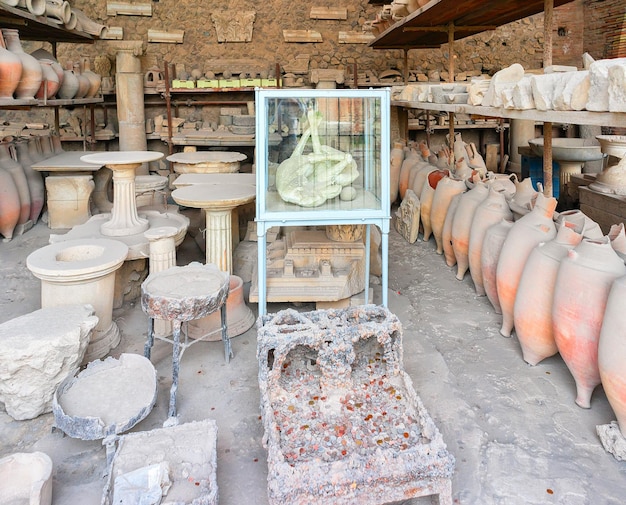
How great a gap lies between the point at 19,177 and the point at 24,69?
1.36m

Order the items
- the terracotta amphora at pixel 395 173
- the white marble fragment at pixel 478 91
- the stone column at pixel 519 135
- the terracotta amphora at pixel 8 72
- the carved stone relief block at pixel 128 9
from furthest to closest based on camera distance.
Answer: the stone column at pixel 519 135 < the carved stone relief block at pixel 128 9 < the terracotta amphora at pixel 395 173 < the terracotta amphora at pixel 8 72 < the white marble fragment at pixel 478 91

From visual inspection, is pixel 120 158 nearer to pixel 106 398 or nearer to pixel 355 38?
pixel 106 398

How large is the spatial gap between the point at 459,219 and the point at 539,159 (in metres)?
3.40

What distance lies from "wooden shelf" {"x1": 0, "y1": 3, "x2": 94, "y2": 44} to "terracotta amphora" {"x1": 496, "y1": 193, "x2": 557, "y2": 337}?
4.52 metres

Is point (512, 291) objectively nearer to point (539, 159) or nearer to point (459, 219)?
point (459, 219)

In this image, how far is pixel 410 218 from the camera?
18.2ft

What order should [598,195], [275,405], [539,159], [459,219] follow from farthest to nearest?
[539,159] < [598,195] < [459,219] < [275,405]

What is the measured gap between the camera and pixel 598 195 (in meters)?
4.67

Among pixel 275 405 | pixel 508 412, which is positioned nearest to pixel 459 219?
pixel 508 412

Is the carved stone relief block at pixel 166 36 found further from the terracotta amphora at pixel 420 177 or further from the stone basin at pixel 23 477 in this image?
the stone basin at pixel 23 477

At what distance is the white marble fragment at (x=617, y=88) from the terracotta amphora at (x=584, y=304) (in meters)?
0.65

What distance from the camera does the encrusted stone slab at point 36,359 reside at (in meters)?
2.52

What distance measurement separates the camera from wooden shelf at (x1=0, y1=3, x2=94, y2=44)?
4.94m

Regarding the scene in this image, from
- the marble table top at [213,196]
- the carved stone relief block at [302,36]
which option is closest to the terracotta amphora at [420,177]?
the marble table top at [213,196]
